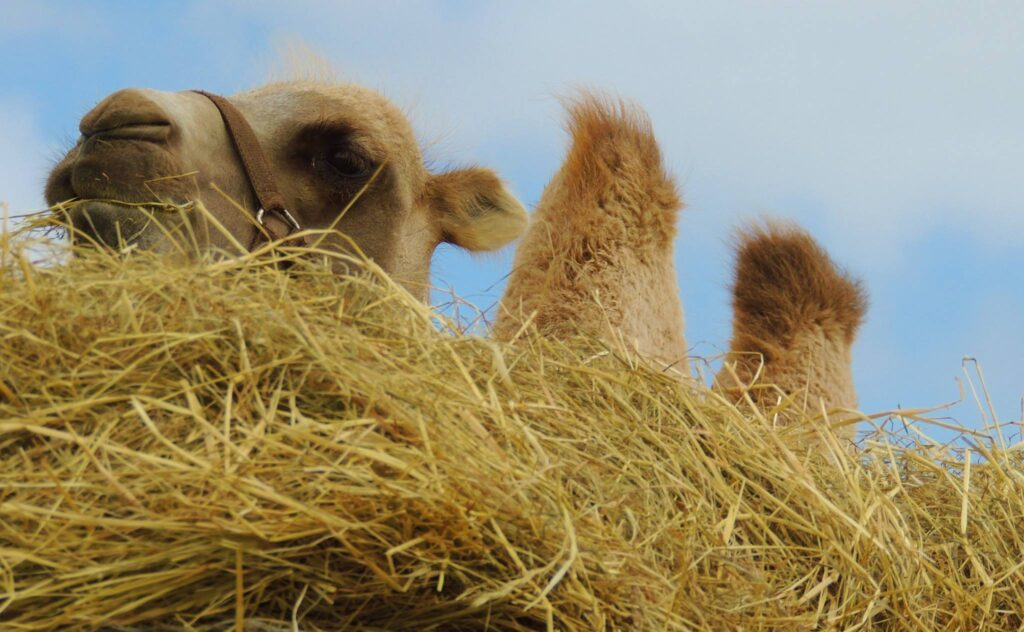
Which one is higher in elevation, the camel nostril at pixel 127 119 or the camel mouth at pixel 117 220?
the camel nostril at pixel 127 119

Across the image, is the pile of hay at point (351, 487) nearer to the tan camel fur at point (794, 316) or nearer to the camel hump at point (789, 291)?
the tan camel fur at point (794, 316)

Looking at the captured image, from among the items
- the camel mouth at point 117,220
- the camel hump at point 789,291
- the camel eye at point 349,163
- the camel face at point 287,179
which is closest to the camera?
the camel mouth at point 117,220

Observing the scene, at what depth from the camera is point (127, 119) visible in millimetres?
2875

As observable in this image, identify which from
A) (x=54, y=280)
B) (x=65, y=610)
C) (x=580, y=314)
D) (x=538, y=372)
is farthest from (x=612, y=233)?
(x=65, y=610)

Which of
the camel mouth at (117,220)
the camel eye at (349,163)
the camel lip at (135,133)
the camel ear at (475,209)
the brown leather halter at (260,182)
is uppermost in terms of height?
the camel ear at (475,209)

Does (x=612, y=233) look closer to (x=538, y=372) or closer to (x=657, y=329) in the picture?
(x=657, y=329)

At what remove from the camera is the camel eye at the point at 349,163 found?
11.3 feet

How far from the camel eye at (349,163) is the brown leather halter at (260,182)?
→ 0.78ft

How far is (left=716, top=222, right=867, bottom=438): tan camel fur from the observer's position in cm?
Result: 408

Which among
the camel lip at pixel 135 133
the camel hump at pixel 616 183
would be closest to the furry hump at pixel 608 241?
the camel hump at pixel 616 183

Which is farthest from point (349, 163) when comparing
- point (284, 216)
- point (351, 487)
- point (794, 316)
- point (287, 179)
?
point (351, 487)

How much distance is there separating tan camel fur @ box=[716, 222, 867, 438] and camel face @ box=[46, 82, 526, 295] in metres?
0.88

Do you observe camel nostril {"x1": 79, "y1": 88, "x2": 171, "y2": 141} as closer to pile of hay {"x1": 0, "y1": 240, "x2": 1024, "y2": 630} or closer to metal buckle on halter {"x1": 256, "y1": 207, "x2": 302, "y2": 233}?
metal buckle on halter {"x1": 256, "y1": 207, "x2": 302, "y2": 233}

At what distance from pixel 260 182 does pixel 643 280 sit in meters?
1.24
